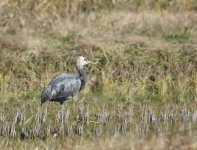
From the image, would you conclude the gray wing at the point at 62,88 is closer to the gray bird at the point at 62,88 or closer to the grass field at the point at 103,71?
the gray bird at the point at 62,88

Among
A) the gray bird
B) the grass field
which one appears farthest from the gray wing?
the grass field

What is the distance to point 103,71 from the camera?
13797 mm

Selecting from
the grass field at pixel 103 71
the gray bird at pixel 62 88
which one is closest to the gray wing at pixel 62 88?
the gray bird at pixel 62 88

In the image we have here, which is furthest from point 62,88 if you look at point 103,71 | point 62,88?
point 103,71

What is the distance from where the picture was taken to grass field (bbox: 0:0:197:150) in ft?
31.6

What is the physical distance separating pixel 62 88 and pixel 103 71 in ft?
8.32

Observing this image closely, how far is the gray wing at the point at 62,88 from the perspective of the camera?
11164 millimetres

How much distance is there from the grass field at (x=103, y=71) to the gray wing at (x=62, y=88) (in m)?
0.22

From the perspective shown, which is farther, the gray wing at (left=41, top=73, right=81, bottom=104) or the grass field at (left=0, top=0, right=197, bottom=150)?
the gray wing at (left=41, top=73, right=81, bottom=104)

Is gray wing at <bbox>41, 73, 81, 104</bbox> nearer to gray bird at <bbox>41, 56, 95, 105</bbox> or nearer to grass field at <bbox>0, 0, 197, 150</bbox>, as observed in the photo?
gray bird at <bbox>41, 56, 95, 105</bbox>

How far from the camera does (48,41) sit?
14805mm

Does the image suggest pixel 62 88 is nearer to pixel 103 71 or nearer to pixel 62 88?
pixel 62 88

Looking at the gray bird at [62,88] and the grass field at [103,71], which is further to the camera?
the gray bird at [62,88]

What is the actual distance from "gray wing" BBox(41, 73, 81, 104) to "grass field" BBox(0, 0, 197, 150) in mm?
224
